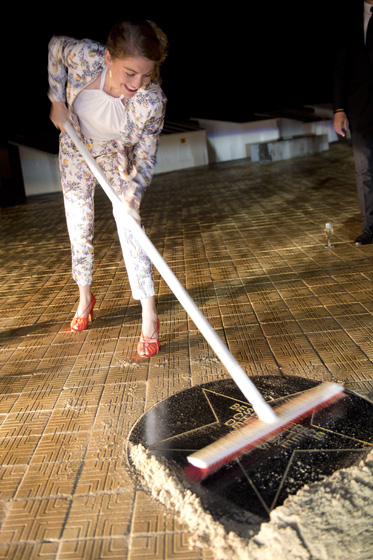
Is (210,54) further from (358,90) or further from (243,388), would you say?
(243,388)

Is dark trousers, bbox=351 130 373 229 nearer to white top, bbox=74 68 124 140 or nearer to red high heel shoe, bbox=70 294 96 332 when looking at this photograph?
white top, bbox=74 68 124 140

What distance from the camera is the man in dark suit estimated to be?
3.97 m

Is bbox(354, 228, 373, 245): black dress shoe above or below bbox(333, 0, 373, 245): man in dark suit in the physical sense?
below

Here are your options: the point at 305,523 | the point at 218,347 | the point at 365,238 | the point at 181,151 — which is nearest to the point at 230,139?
the point at 181,151

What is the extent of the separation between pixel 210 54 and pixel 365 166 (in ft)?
57.9

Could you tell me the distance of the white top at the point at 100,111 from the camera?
8.25 ft

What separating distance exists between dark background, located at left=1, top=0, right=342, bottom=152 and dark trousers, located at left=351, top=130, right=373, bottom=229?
12170mm

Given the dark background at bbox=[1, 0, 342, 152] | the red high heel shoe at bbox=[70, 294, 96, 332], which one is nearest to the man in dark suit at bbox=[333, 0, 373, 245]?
the red high heel shoe at bbox=[70, 294, 96, 332]

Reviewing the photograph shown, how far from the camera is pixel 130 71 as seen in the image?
2246 millimetres

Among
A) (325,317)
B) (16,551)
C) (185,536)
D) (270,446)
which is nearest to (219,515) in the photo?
(185,536)

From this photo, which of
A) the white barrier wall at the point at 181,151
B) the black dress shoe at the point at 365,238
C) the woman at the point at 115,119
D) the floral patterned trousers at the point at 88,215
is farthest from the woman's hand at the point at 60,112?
the white barrier wall at the point at 181,151

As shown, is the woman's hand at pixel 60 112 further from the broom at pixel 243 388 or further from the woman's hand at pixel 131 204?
the broom at pixel 243 388

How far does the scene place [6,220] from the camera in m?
8.33

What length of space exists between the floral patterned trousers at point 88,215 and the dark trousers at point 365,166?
2362mm
